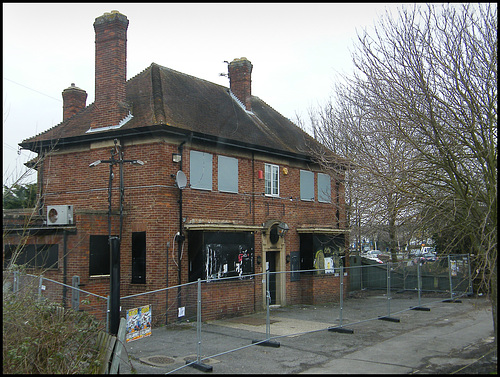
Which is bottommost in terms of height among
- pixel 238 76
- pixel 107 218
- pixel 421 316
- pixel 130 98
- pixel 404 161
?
pixel 421 316

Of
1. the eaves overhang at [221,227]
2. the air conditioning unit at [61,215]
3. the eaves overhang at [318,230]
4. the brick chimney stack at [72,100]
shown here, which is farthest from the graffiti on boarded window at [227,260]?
the brick chimney stack at [72,100]

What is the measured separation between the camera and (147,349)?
36.8 ft

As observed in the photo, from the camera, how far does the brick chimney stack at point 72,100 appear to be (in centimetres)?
1959

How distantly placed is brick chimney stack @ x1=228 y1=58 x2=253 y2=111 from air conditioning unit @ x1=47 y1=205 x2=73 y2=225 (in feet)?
30.5

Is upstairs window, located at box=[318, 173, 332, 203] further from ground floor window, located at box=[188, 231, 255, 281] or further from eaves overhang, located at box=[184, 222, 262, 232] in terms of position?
ground floor window, located at box=[188, 231, 255, 281]

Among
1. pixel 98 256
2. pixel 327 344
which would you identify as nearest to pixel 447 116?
pixel 327 344

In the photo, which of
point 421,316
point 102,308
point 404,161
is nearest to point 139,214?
point 102,308

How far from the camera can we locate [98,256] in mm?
14750

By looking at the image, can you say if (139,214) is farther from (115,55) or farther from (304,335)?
(304,335)

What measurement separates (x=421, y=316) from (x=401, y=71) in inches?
355

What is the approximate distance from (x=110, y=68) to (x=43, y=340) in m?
10.2

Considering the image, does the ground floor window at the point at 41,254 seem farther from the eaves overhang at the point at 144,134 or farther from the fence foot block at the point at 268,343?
the fence foot block at the point at 268,343

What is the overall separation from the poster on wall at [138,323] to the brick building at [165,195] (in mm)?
5719

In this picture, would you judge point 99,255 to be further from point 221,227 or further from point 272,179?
point 272,179
